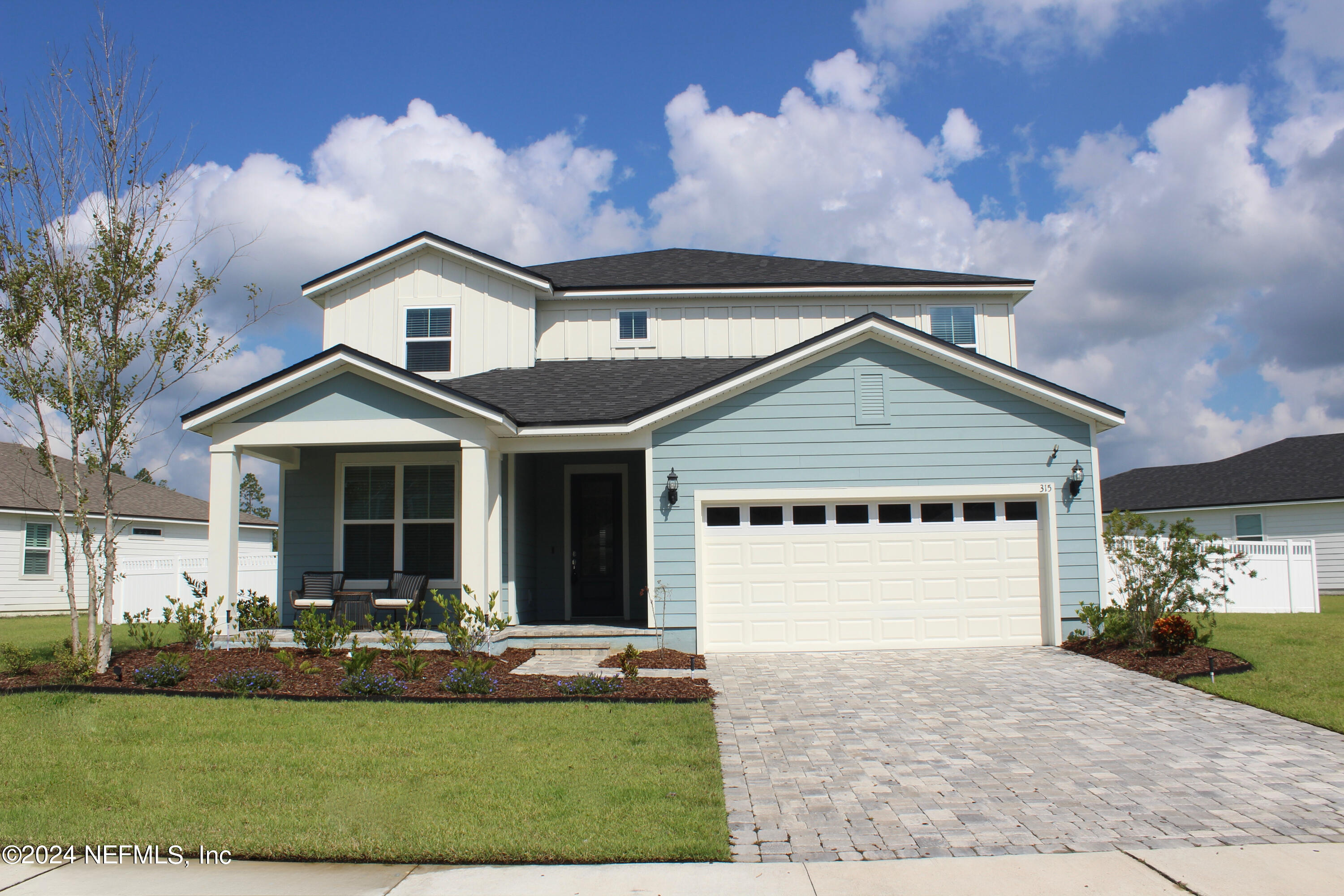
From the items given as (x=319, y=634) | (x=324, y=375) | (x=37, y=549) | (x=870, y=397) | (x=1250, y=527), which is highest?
(x=324, y=375)

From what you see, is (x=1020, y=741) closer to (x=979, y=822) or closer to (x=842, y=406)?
(x=979, y=822)

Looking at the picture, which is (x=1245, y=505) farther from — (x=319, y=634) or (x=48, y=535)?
(x=48, y=535)

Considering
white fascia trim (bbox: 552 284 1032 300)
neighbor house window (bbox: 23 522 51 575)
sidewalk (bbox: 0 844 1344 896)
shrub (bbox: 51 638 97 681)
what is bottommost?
sidewalk (bbox: 0 844 1344 896)

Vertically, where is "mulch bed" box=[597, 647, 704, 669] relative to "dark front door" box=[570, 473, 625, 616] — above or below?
below

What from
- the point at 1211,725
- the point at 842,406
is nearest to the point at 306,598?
the point at 842,406

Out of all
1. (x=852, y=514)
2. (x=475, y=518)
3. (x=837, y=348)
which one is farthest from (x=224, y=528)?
(x=837, y=348)

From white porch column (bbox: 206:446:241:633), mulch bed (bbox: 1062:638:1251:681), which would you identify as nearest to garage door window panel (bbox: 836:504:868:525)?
mulch bed (bbox: 1062:638:1251:681)

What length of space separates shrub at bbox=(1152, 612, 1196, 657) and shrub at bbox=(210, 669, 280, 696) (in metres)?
10.3

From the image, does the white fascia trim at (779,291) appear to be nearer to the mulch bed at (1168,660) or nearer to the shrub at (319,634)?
the mulch bed at (1168,660)

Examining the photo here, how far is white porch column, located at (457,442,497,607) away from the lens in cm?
1123

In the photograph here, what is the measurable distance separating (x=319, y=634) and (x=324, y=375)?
11.3 feet

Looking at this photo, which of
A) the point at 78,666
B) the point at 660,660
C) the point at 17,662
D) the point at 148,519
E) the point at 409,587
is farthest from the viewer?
the point at 148,519

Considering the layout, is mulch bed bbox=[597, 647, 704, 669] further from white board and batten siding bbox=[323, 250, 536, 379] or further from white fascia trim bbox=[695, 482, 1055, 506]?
white board and batten siding bbox=[323, 250, 536, 379]

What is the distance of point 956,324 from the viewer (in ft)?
53.3
